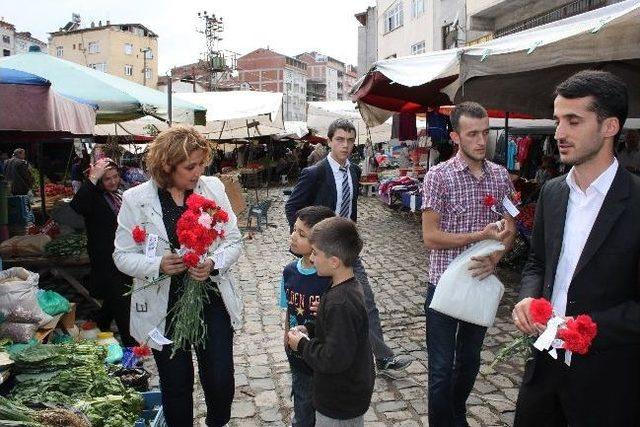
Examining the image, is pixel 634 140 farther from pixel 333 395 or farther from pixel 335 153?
pixel 333 395

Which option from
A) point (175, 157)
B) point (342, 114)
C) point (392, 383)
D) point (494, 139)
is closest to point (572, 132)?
point (175, 157)

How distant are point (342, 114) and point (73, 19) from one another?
6905 centimetres

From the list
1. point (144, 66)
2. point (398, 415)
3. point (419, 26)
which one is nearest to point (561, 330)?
point (398, 415)

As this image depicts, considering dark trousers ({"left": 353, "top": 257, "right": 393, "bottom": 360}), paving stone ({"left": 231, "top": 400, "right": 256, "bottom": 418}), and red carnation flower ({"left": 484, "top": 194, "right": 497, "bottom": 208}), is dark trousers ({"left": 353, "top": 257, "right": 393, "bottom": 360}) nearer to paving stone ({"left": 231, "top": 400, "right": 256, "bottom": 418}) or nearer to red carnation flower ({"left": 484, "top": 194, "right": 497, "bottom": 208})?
paving stone ({"left": 231, "top": 400, "right": 256, "bottom": 418})

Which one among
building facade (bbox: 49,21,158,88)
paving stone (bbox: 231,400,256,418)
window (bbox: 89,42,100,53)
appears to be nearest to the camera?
paving stone (bbox: 231,400,256,418)

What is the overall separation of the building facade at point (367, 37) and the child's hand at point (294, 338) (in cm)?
4266

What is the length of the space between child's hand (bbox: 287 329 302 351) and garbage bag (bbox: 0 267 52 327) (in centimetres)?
289

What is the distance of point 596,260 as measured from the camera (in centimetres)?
212

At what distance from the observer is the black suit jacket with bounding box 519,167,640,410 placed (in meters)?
2.06

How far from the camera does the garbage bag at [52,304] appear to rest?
496 centimetres

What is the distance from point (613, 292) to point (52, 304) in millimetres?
4708

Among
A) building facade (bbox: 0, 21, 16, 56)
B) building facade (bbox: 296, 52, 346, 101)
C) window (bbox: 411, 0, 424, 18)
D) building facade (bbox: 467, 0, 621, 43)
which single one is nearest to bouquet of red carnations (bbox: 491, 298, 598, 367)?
building facade (bbox: 467, 0, 621, 43)

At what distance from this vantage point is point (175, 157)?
306 centimetres

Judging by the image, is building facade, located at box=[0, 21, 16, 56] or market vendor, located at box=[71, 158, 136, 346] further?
building facade, located at box=[0, 21, 16, 56]
